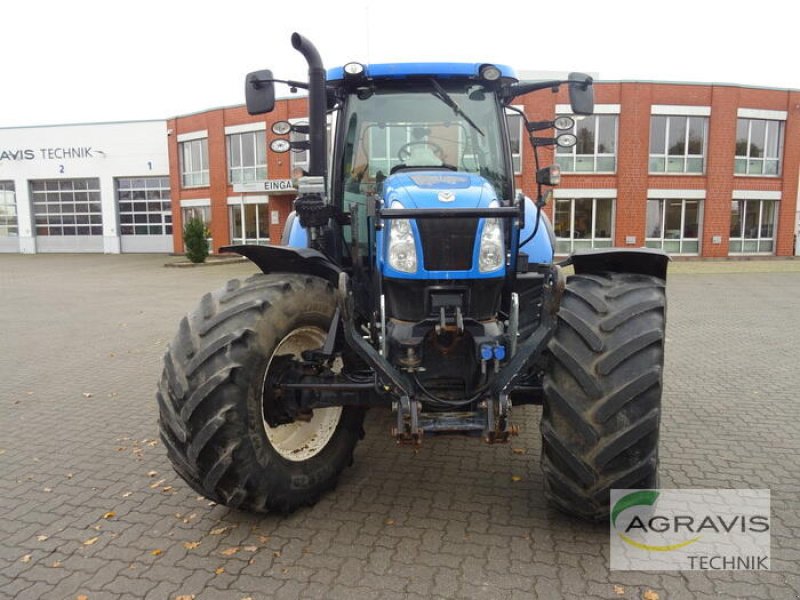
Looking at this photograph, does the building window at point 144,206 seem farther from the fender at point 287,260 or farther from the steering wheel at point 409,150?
the fender at point 287,260

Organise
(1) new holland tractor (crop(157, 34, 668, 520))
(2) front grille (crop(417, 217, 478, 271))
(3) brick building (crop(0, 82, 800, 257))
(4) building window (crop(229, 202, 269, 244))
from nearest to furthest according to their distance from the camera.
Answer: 1. (1) new holland tractor (crop(157, 34, 668, 520))
2. (2) front grille (crop(417, 217, 478, 271))
3. (3) brick building (crop(0, 82, 800, 257))
4. (4) building window (crop(229, 202, 269, 244))

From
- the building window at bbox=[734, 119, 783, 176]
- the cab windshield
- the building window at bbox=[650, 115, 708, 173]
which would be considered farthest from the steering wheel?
the building window at bbox=[734, 119, 783, 176]

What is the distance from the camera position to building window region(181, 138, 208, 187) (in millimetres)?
31016

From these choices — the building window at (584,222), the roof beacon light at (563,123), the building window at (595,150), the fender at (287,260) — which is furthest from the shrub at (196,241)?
the roof beacon light at (563,123)

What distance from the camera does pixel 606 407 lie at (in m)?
3.10

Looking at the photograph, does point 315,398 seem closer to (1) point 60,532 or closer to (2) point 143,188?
(1) point 60,532

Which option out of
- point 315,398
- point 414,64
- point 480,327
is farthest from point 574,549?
point 414,64

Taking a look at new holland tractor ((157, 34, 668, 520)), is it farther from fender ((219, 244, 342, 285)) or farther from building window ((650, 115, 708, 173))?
building window ((650, 115, 708, 173))

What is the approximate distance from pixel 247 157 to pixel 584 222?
15893mm

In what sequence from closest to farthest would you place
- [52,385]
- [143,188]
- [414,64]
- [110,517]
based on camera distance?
1. [110,517]
2. [414,64]
3. [52,385]
4. [143,188]

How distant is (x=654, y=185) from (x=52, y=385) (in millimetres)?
24021

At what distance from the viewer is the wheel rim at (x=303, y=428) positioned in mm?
3740

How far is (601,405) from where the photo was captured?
3.11 metres

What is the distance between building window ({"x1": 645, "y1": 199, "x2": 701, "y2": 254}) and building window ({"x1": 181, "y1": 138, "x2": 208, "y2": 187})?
21.3 metres
